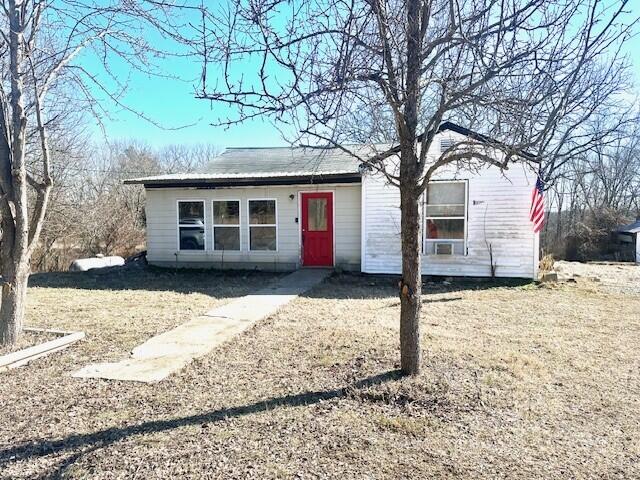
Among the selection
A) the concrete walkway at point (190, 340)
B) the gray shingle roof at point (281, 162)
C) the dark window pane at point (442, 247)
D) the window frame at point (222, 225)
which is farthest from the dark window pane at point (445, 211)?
the window frame at point (222, 225)

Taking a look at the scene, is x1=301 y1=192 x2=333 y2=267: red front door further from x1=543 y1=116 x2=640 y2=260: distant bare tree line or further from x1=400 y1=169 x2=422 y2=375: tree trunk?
→ x1=543 y1=116 x2=640 y2=260: distant bare tree line

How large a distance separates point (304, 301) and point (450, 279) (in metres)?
4.17

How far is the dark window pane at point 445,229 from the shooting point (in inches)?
391

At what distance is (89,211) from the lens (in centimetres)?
1566

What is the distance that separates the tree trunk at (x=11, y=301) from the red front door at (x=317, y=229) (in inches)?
280

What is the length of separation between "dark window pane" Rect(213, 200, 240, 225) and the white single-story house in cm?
3

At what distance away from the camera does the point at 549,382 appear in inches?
152

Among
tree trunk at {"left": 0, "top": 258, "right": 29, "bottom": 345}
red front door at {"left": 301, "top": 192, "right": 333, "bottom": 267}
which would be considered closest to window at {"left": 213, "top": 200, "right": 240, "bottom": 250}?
red front door at {"left": 301, "top": 192, "right": 333, "bottom": 267}

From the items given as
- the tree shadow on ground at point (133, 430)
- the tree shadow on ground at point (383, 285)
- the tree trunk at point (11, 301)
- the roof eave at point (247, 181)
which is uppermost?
the roof eave at point (247, 181)

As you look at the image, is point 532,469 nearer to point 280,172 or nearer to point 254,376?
point 254,376

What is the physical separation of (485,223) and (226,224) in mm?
6813

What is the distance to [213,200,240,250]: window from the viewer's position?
11.6 m

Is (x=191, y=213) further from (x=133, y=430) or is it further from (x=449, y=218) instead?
(x=133, y=430)

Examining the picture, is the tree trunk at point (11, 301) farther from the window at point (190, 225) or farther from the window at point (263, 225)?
the window at point (190, 225)
